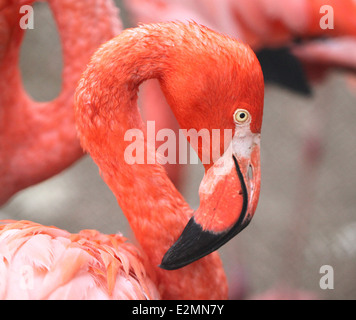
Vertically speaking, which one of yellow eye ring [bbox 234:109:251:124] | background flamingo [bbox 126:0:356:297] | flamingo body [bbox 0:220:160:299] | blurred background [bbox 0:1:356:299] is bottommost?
blurred background [bbox 0:1:356:299]

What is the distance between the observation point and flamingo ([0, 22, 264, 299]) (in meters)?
1.05

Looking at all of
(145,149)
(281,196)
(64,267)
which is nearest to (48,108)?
(145,149)

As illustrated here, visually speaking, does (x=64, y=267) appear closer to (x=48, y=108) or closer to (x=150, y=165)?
(x=150, y=165)

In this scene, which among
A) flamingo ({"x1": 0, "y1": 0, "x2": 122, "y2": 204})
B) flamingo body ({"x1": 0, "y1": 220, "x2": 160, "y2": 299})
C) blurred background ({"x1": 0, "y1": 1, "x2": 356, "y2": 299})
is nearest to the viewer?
flamingo body ({"x1": 0, "y1": 220, "x2": 160, "y2": 299})

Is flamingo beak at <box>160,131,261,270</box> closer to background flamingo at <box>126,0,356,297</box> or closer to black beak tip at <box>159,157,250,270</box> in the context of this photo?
black beak tip at <box>159,157,250,270</box>

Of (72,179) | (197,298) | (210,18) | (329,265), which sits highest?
(210,18)

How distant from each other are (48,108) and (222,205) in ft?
2.84

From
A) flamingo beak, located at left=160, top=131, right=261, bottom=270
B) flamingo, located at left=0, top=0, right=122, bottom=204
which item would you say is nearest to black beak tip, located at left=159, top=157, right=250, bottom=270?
flamingo beak, located at left=160, top=131, right=261, bottom=270

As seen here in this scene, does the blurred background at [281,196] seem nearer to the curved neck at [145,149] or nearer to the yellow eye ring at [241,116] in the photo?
the curved neck at [145,149]

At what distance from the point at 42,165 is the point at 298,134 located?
210 cm

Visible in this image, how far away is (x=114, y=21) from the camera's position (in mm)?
1616

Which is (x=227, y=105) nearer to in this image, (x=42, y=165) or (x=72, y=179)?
(x=42, y=165)
